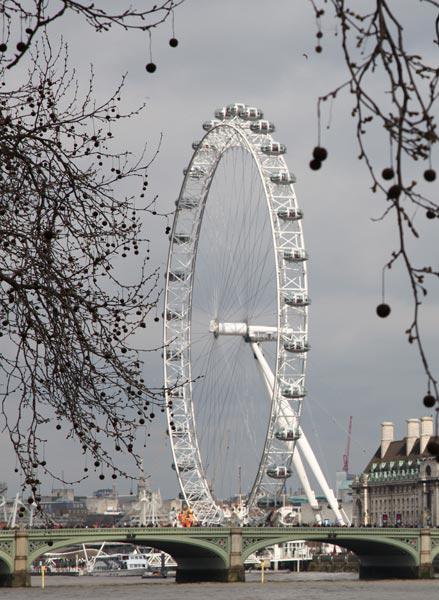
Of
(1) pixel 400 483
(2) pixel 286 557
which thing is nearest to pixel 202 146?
(2) pixel 286 557

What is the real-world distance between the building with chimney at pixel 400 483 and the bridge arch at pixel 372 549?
5471 centimetres

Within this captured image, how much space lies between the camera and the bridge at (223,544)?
8719 centimetres

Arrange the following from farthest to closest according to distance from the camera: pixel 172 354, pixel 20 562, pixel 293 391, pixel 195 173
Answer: pixel 195 173 < pixel 172 354 < pixel 293 391 < pixel 20 562

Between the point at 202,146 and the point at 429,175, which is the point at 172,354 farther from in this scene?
the point at 429,175

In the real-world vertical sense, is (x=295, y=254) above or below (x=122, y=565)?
above

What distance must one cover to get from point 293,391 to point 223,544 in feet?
33.9

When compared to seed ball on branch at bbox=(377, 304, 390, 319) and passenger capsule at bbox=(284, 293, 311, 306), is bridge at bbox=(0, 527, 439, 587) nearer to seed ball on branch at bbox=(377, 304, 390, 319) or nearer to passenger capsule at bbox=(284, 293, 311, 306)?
passenger capsule at bbox=(284, 293, 311, 306)

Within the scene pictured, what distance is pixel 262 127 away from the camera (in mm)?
95188

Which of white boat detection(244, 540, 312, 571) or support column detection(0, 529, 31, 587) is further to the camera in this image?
white boat detection(244, 540, 312, 571)

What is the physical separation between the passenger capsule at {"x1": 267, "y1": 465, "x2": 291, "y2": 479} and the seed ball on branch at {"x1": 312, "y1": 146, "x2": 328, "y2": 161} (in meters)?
88.3

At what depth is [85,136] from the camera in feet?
40.7

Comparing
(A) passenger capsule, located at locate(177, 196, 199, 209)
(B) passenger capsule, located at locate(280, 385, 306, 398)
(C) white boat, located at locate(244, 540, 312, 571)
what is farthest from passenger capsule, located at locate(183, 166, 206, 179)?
(C) white boat, located at locate(244, 540, 312, 571)

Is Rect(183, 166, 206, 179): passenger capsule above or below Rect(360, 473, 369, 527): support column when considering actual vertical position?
above

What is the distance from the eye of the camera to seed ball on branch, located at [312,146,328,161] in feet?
20.0
